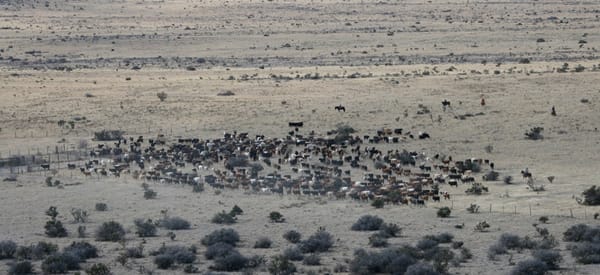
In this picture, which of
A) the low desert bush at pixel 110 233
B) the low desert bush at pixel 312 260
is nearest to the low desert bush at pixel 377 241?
the low desert bush at pixel 312 260

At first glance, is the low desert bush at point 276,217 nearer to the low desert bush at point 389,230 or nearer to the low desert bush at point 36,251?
the low desert bush at point 389,230

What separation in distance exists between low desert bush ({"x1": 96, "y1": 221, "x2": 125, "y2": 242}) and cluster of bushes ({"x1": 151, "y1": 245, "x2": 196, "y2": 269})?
2726mm

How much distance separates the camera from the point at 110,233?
32812 mm

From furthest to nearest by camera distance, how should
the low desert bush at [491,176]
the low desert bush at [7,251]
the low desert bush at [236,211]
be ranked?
the low desert bush at [491,176]
the low desert bush at [236,211]
the low desert bush at [7,251]

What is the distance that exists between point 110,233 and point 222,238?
3.61m

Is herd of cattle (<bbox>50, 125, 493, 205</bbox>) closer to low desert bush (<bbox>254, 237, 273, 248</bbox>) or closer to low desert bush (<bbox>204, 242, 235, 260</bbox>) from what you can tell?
low desert bush (<bbox>254, 237, 273, 248</bbox>)

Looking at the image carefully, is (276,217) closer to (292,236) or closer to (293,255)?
(292,236)

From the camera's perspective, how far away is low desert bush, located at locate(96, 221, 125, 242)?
32.6 m

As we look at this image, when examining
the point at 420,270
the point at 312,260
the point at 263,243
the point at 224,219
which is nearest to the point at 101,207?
the point at 224,219

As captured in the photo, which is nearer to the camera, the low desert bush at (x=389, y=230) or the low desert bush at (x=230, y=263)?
the low desert bush at (x=230, y=263)

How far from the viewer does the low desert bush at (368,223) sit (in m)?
33.6

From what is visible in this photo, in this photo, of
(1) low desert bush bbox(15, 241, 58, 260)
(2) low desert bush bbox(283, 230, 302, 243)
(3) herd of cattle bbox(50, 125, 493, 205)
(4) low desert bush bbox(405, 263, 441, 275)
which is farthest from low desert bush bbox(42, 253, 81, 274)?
(3) herd of cattle bbox(50, 125, 493, 205)

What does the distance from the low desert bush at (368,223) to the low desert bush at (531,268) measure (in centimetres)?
722

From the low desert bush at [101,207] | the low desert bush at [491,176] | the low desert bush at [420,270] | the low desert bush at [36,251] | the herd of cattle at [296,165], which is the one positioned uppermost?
the herd of cattle at [296,165]
